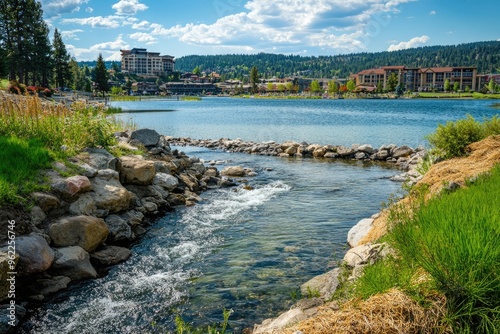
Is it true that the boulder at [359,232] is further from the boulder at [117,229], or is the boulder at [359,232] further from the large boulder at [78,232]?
the large boulder at [78,232]

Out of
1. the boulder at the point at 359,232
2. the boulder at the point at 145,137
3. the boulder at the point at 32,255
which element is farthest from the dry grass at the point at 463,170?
the boulder at the point at 145,137

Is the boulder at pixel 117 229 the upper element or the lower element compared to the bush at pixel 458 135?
lower

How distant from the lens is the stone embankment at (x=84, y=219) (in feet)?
30.1

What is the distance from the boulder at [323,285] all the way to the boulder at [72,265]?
519cm

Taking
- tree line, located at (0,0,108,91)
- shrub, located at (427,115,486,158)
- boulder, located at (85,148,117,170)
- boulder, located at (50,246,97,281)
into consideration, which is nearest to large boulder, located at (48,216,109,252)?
boulder, located at (50,246,97,281)

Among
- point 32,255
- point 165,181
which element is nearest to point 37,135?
point 165,181

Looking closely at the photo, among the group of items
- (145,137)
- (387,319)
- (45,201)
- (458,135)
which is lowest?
(45,201)

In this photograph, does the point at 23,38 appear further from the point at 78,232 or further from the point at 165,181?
the point at 78,232

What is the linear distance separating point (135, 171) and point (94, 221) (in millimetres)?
4918

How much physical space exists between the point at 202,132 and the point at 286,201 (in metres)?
37.6

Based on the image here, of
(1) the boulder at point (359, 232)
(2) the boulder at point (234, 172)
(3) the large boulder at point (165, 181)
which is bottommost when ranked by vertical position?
(2) the boulder at point (234, 172)

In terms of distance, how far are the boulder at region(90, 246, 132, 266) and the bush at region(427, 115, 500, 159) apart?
11660 millimetres

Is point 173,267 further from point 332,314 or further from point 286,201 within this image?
point 286,201

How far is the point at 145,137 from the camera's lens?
22.6 meters
